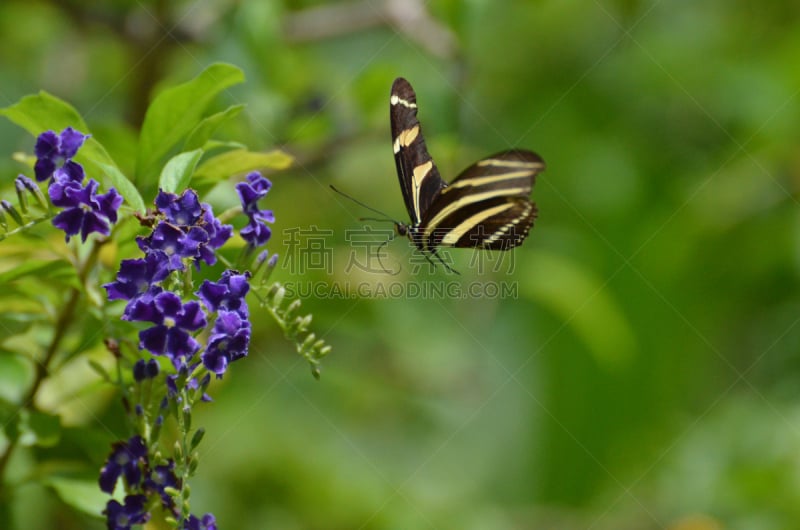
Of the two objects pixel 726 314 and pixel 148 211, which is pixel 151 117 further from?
pixel 726 314

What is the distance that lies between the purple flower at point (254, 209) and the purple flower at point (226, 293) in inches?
6.8

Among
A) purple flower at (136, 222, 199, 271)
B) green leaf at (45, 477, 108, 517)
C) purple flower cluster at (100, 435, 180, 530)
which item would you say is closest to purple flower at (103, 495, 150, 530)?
purple flower cluster at (100, 435, 180, 530)

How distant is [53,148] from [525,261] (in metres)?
2.40

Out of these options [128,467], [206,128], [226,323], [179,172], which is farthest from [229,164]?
[128,467]

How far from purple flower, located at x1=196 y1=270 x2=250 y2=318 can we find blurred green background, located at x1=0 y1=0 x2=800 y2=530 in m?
1.16

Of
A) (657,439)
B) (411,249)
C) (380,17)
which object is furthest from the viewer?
(657,439)

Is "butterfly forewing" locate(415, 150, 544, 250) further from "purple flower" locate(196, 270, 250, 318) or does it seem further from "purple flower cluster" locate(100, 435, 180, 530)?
"purple flower cluster" locate(100, 435, 180, 530)

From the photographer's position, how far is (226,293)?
1.45 metres

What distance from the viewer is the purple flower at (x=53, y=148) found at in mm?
1501

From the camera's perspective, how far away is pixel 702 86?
3.97 metres

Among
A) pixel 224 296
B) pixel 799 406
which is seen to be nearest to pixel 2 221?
pixel 224 296

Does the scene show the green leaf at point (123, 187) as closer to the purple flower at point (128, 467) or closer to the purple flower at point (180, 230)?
the purple flower at point (180, 230)

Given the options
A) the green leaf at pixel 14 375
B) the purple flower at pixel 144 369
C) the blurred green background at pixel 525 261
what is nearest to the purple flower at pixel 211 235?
the purple flower at pixel 144 369

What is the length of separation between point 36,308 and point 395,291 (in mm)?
1549
